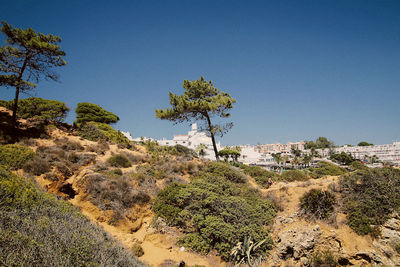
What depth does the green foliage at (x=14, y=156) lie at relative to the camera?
333 inches

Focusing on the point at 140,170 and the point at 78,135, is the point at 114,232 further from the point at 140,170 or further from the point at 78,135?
the point at 78,135

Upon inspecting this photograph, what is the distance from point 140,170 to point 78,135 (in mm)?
9244

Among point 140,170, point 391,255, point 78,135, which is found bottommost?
point 391,255

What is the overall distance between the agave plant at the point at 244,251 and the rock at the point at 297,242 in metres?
0.78

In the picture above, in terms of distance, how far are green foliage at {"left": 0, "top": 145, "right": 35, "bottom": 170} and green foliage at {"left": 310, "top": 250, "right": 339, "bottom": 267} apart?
12793mm

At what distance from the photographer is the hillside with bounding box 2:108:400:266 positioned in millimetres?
6297

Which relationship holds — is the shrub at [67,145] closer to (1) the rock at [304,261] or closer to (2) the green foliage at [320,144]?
(1) the rock at [304,261]

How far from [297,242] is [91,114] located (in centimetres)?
2716

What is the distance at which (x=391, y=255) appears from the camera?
18.4 feet

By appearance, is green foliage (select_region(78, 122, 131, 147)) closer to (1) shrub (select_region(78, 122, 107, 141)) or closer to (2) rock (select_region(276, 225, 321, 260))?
(1) shrub (select_region(78, 122, 107, 141))

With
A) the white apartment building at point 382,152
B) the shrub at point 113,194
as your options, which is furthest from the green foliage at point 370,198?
the white apartment building at point 382,152

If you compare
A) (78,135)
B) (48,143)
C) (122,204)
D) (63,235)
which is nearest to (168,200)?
(122,204)

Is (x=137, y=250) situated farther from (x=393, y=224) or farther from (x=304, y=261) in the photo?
(x=393, y=224)

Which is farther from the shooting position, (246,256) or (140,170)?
(140,170)
